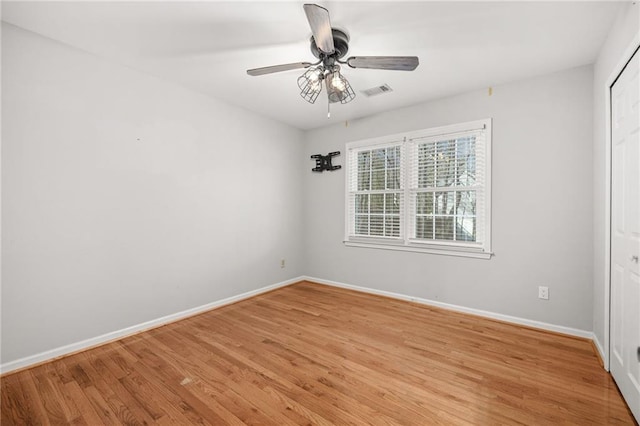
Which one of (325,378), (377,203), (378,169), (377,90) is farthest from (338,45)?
(325,378)

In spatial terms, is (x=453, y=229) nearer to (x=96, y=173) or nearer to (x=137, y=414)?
(x=137, y=414)

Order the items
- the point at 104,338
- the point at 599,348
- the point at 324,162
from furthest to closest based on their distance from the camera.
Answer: the point at 324,162 → the point at 104,338 → the point at 599,348

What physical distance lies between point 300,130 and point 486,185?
2989 millimetres

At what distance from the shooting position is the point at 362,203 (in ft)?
13.9

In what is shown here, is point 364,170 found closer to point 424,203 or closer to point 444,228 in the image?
point 424,203

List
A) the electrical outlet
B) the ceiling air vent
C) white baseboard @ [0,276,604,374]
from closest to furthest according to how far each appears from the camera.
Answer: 1. white baseboard @ [0,276,604,374]
2. the electrical outlet
3. the ceiling air vent

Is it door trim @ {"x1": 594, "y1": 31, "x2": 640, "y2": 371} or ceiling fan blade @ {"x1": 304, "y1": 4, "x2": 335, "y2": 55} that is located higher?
ceiling fan blade @ {"x1": 304, "y1": 4, "x2": 335, "y2": 55}

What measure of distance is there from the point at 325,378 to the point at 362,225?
252 cm

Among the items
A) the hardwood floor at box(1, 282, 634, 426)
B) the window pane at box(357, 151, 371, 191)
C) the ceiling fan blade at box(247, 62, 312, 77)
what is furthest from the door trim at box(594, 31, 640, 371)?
the window pane at box(357, 151, 371, 191)

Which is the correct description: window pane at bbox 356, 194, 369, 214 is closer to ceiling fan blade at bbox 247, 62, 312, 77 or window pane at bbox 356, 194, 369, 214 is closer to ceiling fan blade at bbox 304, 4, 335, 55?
ceiling fan blade at bbox 247, 62, 312, 77

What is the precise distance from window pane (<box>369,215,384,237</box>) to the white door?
236 centimetres

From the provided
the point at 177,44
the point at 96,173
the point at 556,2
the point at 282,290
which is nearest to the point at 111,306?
the point at 96,173

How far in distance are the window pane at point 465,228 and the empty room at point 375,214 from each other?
0.07 ft

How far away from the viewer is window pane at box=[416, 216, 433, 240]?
3.59 m
